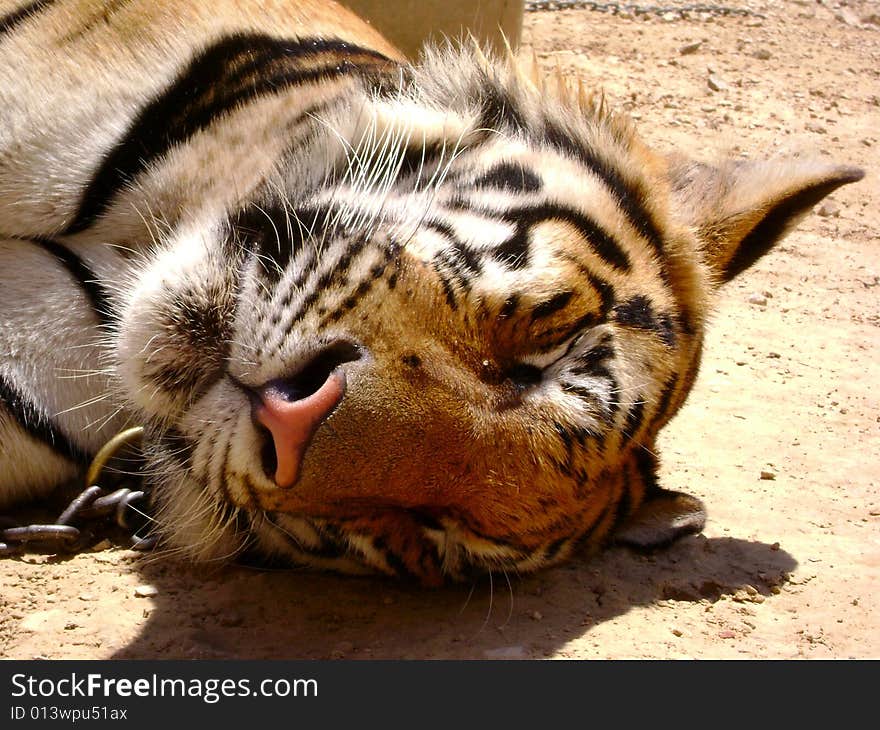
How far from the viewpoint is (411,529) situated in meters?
2.52

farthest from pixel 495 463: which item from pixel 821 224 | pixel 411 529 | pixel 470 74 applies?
pixel 821 224

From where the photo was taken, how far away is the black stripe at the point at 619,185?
2783mm

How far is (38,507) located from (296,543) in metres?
0.81

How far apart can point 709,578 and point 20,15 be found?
2280mm

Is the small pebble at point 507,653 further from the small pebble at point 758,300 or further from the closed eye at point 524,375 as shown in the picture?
the small pebble at point 758,300

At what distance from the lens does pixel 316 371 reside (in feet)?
7.15

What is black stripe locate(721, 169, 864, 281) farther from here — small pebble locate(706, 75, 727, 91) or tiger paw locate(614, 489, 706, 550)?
small pebble locate(706, 75, 727, 91)

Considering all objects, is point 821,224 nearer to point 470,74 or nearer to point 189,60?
point 470,74

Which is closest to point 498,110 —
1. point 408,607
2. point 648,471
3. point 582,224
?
point 582,224

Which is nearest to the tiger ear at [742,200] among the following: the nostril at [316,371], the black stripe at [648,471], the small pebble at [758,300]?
the black stripe at [648,471]

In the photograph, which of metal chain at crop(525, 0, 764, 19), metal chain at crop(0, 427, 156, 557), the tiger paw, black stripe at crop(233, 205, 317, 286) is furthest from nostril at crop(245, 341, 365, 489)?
metal chain at crop(525, 0, 764, 19)

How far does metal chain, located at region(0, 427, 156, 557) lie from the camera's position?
113 inches

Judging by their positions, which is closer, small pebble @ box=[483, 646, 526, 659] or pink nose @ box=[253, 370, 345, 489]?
pink nose @ box=[253, 370, 345, 489]

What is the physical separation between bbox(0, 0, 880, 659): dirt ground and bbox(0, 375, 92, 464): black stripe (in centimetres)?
30
